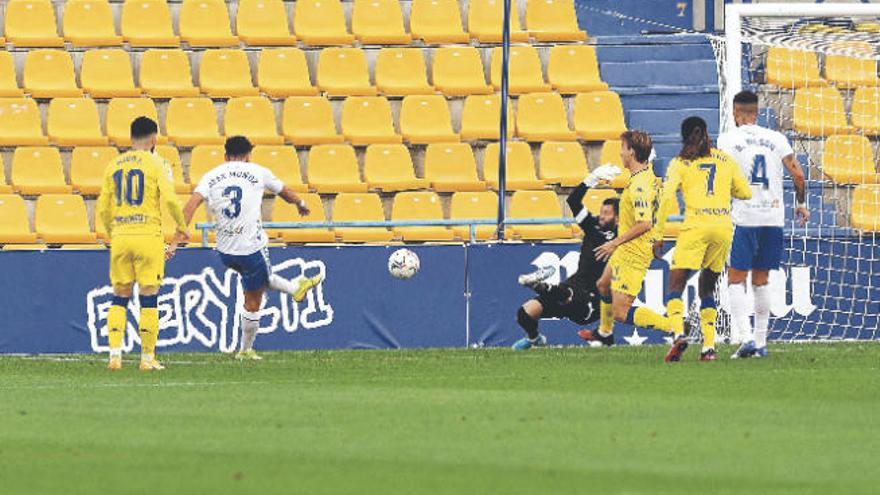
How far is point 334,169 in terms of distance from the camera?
23.9m

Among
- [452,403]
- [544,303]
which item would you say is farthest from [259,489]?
[544,303]

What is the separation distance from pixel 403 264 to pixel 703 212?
4519 millimetres

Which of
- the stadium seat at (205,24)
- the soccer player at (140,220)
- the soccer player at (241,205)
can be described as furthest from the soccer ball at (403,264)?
the stadium seat at (205,24)

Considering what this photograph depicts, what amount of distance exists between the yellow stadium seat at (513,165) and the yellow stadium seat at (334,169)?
1.53m

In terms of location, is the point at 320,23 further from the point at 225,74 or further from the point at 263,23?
the point at 225,74

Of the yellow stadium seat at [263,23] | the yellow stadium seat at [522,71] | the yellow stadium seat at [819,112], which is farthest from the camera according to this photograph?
the yellow stadium seat at [263,23]

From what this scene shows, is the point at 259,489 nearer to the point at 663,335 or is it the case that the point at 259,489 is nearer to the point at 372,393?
the point at 372,393

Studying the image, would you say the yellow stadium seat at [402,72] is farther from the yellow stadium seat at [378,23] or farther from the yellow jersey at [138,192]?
the yellow jersey at [138,192]

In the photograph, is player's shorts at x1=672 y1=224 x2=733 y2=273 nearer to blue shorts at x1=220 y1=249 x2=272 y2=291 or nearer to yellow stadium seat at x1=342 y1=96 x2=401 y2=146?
blue shorts at x1=220 y1=249 x2=272 y2=291

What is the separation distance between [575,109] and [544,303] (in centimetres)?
657

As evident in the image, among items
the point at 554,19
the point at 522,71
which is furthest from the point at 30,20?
the point at 554,19

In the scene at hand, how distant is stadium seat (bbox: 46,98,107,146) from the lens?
79.3ft

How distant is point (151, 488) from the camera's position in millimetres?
7973

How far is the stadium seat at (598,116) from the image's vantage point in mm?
24562
